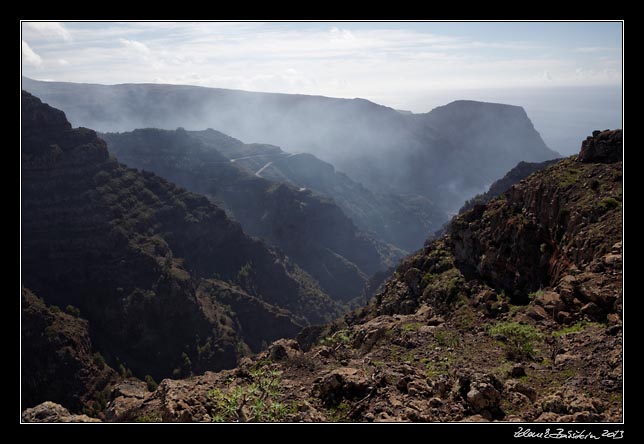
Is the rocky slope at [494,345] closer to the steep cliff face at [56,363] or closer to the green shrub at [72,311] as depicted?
the steep cliff face at [56,363]

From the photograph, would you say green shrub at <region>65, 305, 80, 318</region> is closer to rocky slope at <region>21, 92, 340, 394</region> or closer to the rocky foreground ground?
rocky slope at <region>21, 92, 340, 394</region>

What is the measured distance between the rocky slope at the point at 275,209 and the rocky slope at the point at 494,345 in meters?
109

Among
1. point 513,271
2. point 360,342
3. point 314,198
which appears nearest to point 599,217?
point 513,271

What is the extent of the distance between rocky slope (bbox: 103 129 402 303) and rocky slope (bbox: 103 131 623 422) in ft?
358

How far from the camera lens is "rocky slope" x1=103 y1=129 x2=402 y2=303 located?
14650 cm

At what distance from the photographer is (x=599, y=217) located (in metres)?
19.5

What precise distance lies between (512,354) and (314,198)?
15156 cm

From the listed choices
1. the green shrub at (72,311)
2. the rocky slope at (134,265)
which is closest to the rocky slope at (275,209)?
the rocky slope at (134,265)

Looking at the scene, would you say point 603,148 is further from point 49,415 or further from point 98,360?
point 98,360

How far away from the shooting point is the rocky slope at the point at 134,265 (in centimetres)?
7538

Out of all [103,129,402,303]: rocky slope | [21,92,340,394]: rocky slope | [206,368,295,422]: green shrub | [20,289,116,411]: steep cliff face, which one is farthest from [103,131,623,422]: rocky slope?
[103,129,402,303]: rocky slope

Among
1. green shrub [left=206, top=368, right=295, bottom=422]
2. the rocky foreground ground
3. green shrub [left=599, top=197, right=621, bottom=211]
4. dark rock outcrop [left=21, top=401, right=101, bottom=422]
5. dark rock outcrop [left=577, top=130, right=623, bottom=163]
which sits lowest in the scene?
dark rock outcrop [left=21, top=401, right=101, bottom=422]

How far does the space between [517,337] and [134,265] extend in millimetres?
75269

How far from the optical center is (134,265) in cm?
8219
